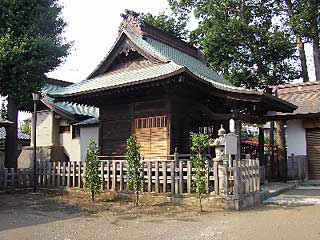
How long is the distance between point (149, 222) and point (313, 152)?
41.6 ft

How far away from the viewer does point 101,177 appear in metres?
14.2

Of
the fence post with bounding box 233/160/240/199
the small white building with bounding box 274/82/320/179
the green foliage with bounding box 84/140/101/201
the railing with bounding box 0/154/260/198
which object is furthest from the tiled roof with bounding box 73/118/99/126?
the fence post with bounding box 233/160/240/199

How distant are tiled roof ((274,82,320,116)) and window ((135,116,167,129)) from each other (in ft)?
25.3

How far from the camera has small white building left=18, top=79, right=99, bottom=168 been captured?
73.0 feet

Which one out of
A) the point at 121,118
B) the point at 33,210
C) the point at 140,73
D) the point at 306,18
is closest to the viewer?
the point at 33,210

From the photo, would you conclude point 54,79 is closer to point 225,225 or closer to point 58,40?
point 58,40

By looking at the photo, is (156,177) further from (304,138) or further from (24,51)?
(304,138)

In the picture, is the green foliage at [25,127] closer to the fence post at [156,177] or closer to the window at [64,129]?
the window at [64,129]

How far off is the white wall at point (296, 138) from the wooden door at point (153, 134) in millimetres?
8285

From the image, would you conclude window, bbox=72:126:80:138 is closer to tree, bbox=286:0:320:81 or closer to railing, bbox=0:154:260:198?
railing, bbox=0:154:260:198

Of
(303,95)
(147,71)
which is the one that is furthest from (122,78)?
(303,95)

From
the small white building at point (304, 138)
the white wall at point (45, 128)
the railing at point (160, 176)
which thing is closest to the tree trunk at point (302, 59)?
the small white building at point (304, 138)

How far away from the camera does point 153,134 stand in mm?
14984

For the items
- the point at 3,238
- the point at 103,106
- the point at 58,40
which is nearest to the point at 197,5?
the point at 58,40
